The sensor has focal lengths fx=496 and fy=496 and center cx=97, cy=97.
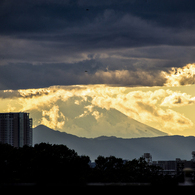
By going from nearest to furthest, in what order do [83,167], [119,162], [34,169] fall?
[34,169] → [83,167] → [119,162]

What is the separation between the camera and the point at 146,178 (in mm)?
169625

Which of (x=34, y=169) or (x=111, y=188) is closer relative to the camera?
(x=111, y=188)

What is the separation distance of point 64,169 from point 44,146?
17.1 metres

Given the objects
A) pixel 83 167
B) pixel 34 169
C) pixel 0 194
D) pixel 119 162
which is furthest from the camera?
pixel 119 162

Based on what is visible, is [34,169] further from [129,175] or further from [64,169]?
[129,175]

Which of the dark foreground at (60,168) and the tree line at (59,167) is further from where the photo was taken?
the tree line at (59,167)

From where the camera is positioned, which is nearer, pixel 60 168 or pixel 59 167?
pixel 60 168

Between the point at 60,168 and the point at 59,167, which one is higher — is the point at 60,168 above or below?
below

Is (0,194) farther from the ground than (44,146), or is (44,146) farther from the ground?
(44,146)

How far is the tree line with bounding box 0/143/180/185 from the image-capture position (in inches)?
5778

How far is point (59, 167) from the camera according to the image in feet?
506

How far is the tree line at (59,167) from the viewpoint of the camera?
146762 millimetres

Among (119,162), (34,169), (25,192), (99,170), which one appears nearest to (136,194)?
(25,192)

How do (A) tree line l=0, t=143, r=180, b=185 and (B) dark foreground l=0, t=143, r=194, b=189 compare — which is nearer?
(B) dark foreground l=0, t=143, r=194, b=189
